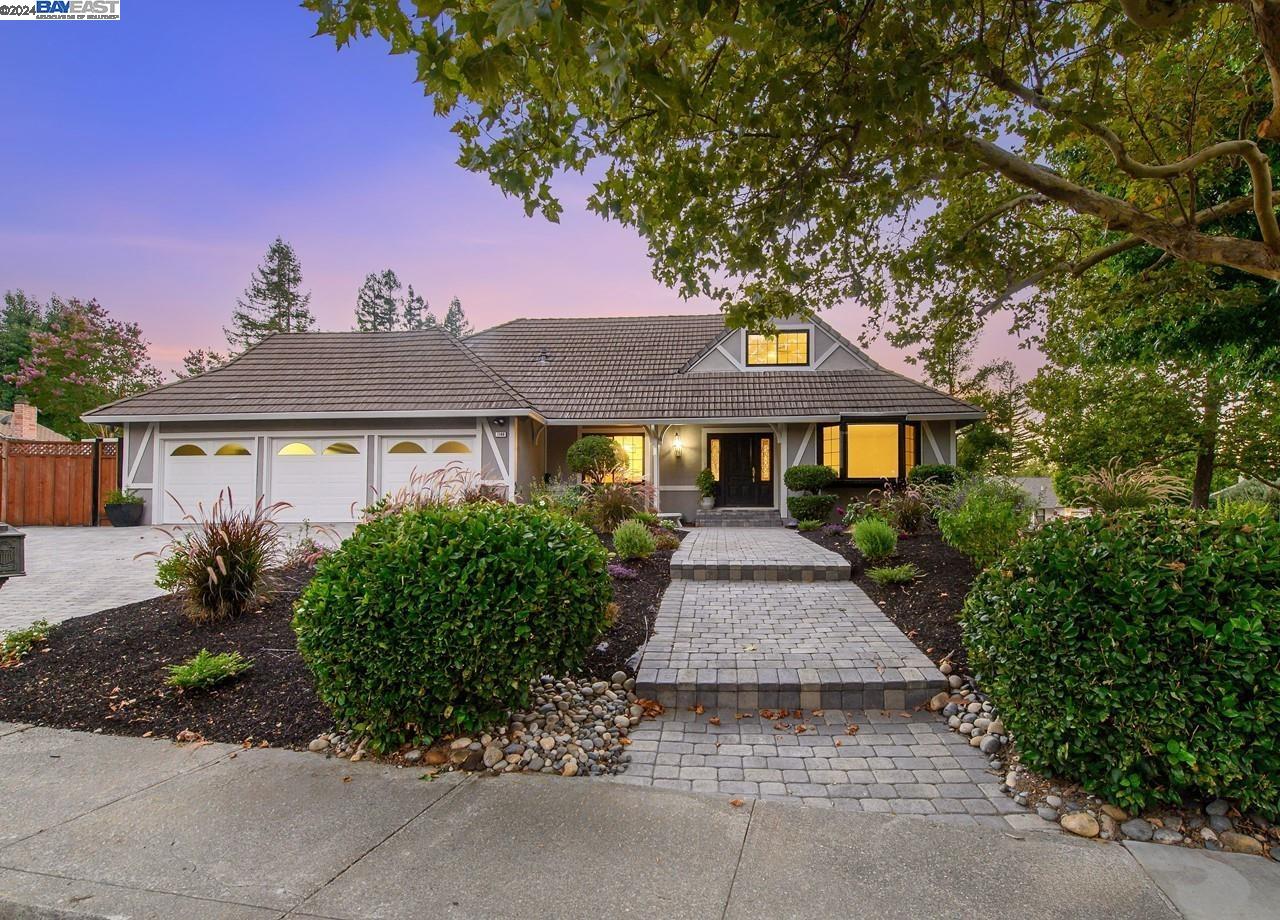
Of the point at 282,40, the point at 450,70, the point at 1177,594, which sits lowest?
the point at 1177,594

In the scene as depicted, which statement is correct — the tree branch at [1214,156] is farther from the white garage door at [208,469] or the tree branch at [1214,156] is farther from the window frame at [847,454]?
the white garage door at [208,469]

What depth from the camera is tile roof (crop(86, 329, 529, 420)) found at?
1257 cm

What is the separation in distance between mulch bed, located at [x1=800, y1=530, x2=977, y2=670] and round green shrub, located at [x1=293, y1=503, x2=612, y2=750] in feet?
9.72

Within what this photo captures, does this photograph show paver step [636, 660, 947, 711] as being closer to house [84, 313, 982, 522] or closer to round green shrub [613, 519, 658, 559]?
round green shrub [613, 519, 658, 559]

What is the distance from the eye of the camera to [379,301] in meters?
39.3

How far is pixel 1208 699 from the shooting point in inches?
86.0

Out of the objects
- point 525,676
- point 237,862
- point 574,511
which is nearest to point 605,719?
point 525,676

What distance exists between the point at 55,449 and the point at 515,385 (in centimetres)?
1092

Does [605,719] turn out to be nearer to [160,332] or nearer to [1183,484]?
[1183,484]

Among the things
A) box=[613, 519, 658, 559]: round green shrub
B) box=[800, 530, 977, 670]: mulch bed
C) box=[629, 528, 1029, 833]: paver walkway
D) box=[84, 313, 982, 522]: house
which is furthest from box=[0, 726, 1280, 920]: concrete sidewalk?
box=[84, 313, 982, 522]: house

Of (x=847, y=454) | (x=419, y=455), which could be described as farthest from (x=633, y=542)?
(x=847, y=454)

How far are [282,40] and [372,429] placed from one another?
25.4ft

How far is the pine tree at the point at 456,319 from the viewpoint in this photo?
141 ft

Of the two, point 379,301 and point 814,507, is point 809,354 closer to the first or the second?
point 814,507
